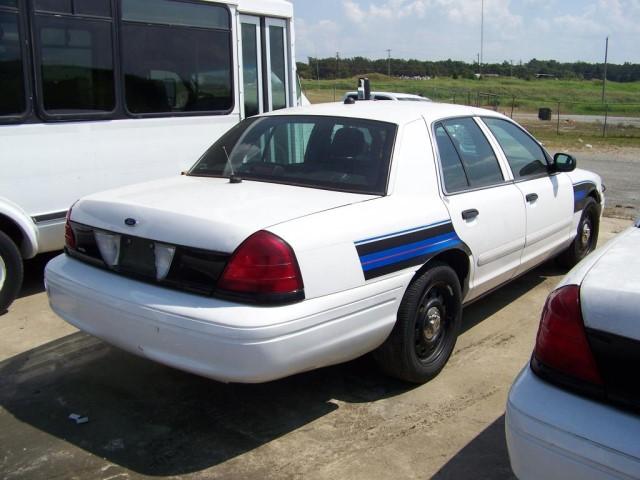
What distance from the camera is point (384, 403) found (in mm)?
3789

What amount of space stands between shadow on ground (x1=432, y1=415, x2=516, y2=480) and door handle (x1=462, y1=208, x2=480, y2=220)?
1294 mm

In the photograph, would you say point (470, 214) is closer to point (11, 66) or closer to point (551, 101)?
point (11, 66)

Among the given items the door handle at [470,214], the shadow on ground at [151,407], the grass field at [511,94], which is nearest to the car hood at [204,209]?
the door handle at [470,214]

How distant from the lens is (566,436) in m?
2.14

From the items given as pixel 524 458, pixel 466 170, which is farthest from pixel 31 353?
pixel 524 458

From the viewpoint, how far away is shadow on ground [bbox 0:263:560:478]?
3.27 meters

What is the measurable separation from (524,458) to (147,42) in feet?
17.5

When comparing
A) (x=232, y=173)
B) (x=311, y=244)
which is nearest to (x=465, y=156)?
(x=232, y=173)

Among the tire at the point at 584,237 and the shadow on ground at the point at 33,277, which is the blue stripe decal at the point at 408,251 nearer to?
the tire at the point at 584,237

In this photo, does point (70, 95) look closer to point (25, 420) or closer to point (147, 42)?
point (147, 42)

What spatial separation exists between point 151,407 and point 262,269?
1.25 meters

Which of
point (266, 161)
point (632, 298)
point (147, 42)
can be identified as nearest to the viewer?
point (632, 298)

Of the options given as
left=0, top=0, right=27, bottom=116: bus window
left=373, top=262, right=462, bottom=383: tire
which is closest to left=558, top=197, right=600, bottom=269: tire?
left=373, top=262, right=462, bottom=383: tire

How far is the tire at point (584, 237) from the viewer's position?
6090mm
